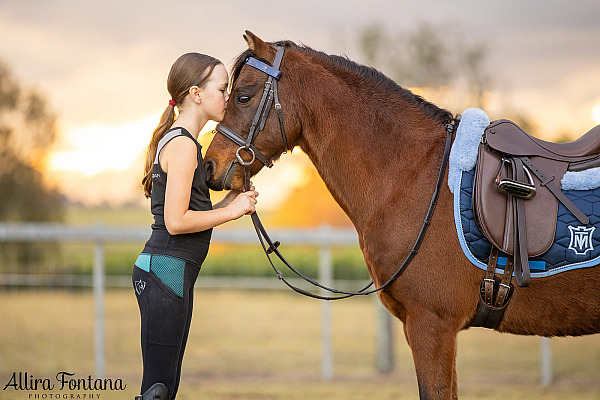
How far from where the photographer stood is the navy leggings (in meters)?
2.18

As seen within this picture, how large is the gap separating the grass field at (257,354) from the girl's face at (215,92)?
364 cm

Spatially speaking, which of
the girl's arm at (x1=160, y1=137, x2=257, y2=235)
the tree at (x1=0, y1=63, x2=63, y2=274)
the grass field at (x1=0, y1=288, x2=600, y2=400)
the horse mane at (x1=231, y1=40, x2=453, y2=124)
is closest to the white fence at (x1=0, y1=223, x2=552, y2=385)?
the grass field at (x1=0, y1=288, x2=600, y2=400)

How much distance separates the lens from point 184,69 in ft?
7.59

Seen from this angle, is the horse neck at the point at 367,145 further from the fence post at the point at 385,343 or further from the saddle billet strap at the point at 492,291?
the fence post at the point at 385,343

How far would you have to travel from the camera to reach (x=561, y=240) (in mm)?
2332

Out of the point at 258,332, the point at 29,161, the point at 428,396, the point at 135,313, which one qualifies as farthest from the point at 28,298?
the point at 428,396

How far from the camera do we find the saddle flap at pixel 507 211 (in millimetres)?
2307

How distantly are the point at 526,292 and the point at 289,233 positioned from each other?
410 centimetres

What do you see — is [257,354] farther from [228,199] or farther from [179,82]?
[179,82]

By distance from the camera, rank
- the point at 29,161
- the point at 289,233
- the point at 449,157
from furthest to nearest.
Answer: the point at 29,161 → the point at 289,233 → the point at 449,157

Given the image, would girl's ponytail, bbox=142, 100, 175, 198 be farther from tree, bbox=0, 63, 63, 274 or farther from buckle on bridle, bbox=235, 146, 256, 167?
tree, bbox=0, 63, 63, 274

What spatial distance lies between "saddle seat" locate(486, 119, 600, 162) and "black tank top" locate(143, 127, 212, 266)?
4.20ft

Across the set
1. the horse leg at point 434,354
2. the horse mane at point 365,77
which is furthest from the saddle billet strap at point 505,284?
the horse mane at point 365,77

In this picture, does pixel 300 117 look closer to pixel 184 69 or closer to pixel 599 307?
pixel 184 69
